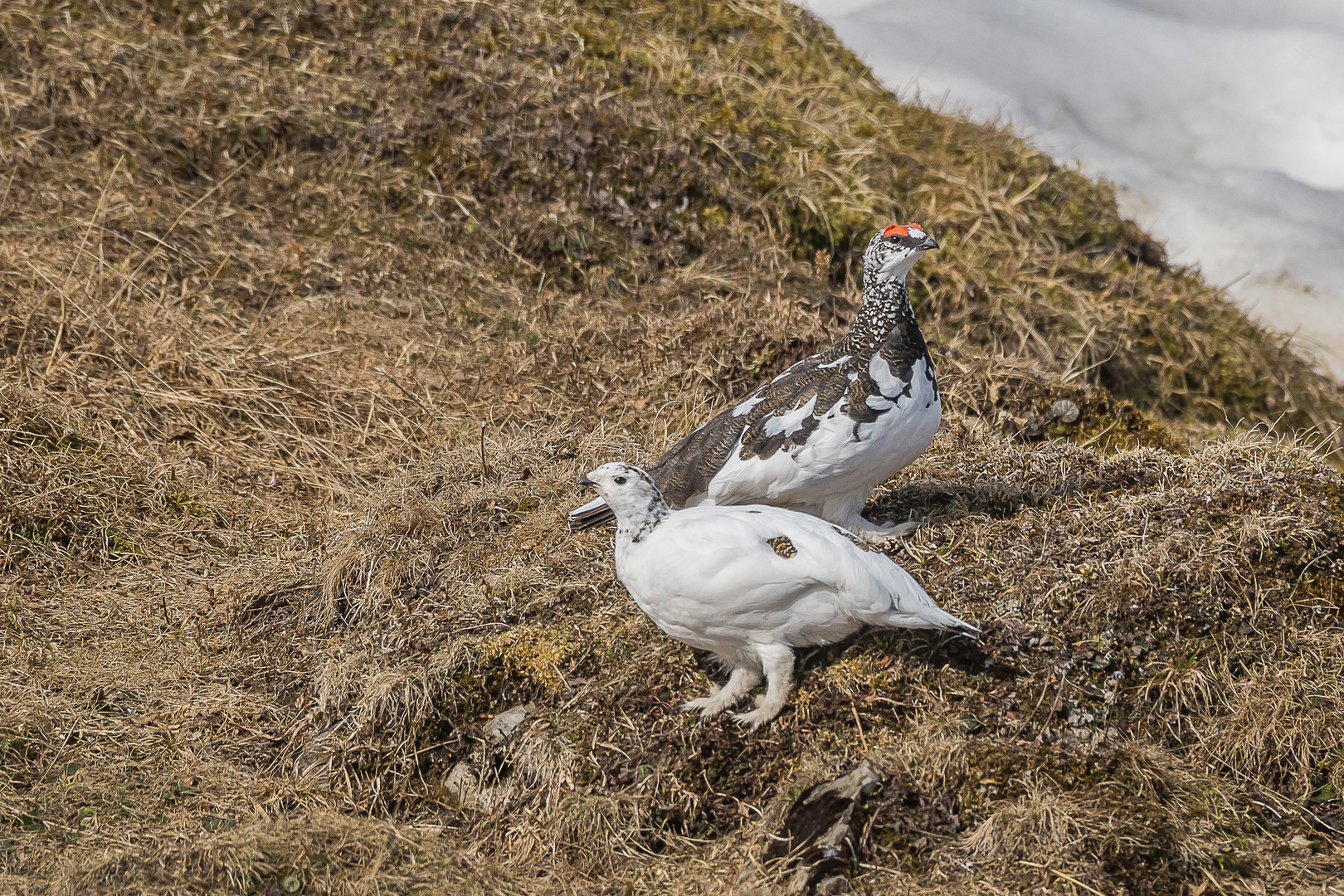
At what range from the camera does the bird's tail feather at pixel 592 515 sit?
3.93 metres

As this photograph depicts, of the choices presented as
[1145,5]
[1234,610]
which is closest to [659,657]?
[1234,610]

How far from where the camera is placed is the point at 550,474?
5.06 meters

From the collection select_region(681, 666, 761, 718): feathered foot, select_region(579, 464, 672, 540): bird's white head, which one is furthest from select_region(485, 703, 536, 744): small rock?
select_region(579, 464, 672, 540): bird's white head

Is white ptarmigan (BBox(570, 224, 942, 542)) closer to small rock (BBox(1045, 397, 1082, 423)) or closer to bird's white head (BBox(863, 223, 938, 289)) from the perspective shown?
bird's white head (BBox(863, 223, 938, 289))

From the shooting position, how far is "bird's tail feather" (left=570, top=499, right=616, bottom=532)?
3928 mm

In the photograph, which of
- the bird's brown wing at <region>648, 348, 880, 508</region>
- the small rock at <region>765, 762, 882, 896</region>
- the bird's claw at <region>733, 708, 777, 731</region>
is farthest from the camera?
the bird's brown wing at <region>648, 348, 880, 508</region>

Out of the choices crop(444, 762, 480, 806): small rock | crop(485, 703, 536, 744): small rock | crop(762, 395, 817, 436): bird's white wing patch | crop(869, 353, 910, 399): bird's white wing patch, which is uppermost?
crop(869, 353, 910, 399): bird's white wing patch

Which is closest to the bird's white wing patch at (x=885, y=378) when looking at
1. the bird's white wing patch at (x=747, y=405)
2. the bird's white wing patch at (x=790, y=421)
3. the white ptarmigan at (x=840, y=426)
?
the white ptarmigan at (x=840, y=426)

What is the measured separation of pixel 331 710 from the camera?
382 cm

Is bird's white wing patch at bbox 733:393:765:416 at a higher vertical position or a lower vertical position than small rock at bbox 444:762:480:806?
higher

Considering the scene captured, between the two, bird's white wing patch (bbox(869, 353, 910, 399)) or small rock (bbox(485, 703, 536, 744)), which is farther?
bird's white wing patch (bbox(869, 353, 910, 399))

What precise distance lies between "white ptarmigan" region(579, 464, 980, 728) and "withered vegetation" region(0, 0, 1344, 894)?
0.32m

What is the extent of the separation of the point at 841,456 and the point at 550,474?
1734mm

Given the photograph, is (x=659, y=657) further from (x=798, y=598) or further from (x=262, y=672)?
(x=262, y=672)
